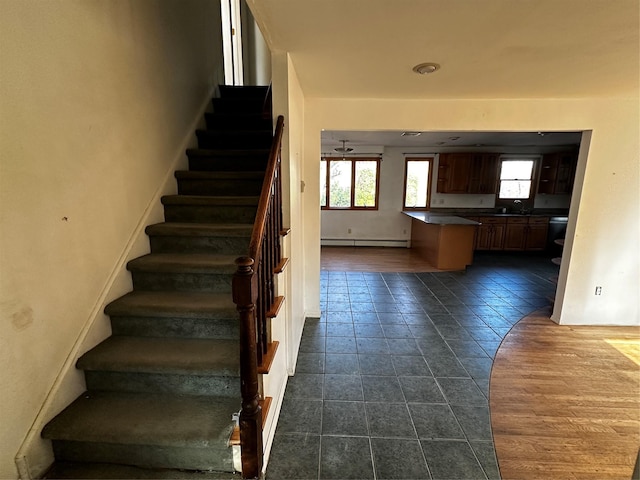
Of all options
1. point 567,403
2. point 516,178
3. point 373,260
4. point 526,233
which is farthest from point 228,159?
point 516,178

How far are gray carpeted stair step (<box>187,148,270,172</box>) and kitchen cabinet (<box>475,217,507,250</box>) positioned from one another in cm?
541

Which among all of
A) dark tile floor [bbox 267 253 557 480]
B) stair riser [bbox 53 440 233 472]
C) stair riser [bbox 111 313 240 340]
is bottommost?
dark tile floor [bbox 267 253 557 480]

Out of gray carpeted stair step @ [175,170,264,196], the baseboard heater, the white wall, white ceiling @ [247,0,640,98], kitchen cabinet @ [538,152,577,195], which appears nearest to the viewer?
white ceiling @ [247,0,640,98]

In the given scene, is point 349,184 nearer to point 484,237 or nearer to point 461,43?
point 484,237

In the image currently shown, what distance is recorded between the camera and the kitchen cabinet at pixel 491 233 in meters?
6.29

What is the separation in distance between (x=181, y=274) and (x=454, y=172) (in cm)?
643

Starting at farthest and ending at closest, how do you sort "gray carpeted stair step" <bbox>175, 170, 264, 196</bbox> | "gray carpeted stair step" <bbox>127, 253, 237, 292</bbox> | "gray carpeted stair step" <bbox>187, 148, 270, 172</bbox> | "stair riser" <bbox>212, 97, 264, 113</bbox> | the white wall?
"stair riser" <bbox>212, 97, 264, 113</bbox>, the white wall, "gray carpeted stair step" <bbox>187, 148, 270, 172</bbox>, "gray carpeted stair step" <bbox>175, 170, 264, 196</bbox>, "gray carpeted stair step" <bbox>127, 253, 237, 292</bbox>

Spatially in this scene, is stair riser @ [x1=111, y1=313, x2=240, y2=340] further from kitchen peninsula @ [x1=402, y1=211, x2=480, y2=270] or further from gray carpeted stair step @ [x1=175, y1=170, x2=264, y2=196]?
kitchen peninsula @ [x1=402, y1=211, x2=480, y2=270]

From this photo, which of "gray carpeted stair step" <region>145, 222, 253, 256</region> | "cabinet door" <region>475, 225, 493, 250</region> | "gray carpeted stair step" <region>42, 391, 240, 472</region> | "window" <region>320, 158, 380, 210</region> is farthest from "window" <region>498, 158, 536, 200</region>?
"gray carpeted stair step" <region>42, 391, 240, 472</region>

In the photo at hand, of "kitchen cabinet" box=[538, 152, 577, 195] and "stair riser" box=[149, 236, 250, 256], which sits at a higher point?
"kitchen cabinet" box=[538, 152, 577, 195]

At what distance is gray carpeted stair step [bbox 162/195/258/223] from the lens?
2307 mm

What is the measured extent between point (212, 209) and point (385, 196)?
17.6 ft

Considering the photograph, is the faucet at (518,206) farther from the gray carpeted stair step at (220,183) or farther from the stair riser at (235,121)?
the gray carpeted stair step at (220,183)

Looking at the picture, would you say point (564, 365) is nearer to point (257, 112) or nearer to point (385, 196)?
point (257, 112)
